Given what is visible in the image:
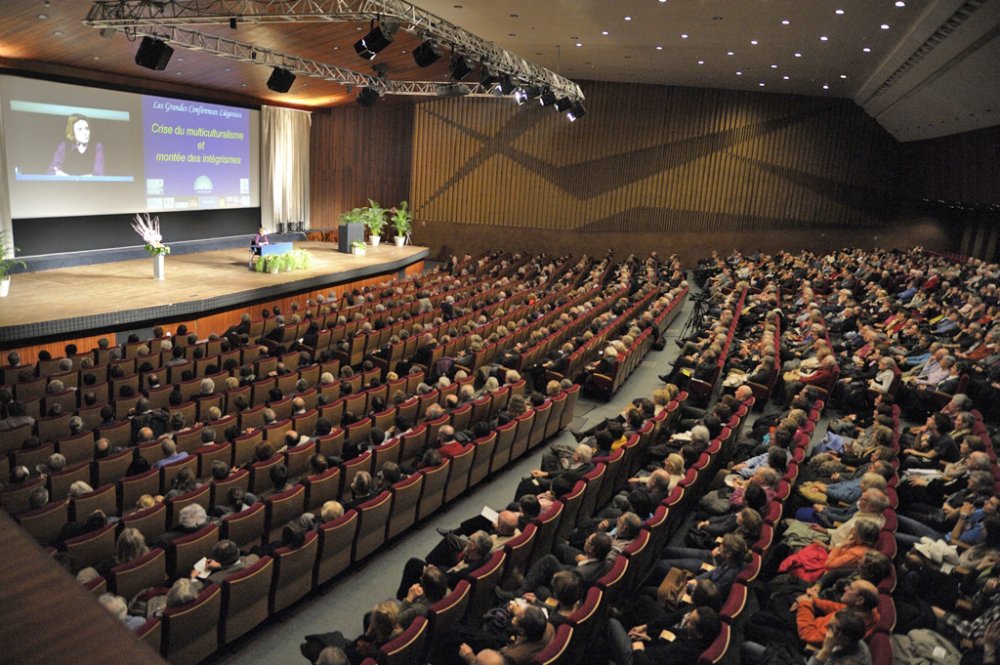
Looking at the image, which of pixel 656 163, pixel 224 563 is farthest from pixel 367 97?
pixel 224 563

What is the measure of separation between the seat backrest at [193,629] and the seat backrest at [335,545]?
0.77 meters

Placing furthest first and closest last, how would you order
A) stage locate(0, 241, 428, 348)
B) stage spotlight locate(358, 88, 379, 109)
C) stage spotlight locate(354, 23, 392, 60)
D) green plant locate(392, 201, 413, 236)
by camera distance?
1. green plant locate(392, 201, 413, 236)
2. stage spotlight locate(358, 88, 379, 109)
3. stage locate(0, 241, 428, 348)
4. stage spotlight locate(354, 23, 392, 60)

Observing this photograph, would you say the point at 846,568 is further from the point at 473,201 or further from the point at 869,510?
the point at 473,201

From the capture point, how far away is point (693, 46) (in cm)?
1377

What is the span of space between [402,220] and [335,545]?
17.5 metres

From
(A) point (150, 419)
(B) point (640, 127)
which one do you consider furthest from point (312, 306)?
(B) point (640, 127)

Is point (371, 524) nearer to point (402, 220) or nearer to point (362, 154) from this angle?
point (402, 220)

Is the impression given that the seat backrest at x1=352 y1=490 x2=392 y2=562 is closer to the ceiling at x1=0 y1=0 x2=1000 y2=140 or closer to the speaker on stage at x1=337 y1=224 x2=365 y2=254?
the ceiling at x1=0 y1=0 x2=1000 y2=140

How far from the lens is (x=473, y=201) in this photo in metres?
21.7

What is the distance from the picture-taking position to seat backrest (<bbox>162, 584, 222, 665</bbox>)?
341 cm

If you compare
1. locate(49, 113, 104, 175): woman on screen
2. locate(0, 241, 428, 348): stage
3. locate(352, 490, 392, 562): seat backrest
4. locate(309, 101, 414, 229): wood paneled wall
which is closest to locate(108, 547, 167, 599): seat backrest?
locate(352, 490, 392, 562): seat backrest

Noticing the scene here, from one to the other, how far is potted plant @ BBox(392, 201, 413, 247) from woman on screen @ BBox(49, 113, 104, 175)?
27.7ft

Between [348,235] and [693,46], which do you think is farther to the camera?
[348,235]

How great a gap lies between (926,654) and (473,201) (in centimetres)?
1955
